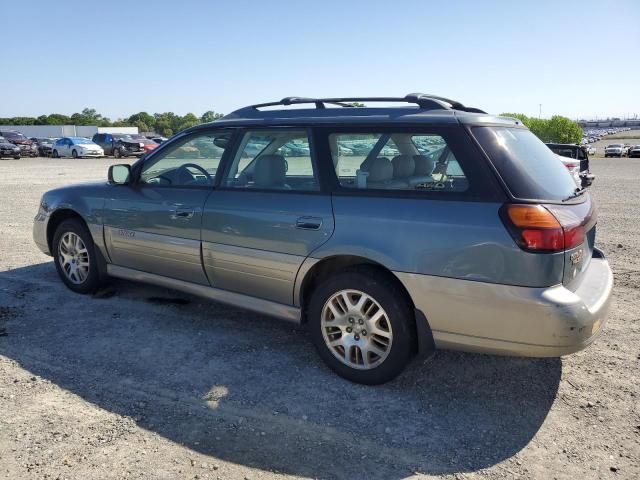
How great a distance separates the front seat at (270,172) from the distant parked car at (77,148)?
114ft

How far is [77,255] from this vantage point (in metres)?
5.20

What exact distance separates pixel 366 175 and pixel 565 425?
1.96m

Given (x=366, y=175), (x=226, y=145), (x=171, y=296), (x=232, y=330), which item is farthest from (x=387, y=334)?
(x=171, y=296)

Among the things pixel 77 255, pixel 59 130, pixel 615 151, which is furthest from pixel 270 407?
pixel 59 130

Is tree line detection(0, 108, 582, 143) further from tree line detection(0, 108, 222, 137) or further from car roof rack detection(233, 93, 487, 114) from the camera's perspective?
car roof rack detection(233, 93, 487, 114)

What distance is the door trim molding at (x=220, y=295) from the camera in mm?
3805

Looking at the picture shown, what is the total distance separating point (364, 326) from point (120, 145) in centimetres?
3677

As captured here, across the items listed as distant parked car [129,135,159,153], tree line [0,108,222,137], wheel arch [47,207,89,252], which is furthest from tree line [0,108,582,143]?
wheel arch [47,207,89,252]

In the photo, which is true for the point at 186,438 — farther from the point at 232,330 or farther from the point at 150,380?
the point at 232,330

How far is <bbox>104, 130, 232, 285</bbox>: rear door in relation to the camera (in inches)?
167

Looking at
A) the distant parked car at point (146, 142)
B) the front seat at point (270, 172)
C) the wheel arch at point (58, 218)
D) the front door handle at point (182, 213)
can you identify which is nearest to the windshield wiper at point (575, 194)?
the front seat at point (270, 172)

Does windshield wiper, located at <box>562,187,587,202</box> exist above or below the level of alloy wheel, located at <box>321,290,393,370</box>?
above

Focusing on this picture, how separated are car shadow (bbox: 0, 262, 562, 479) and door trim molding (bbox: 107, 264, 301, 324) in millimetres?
330

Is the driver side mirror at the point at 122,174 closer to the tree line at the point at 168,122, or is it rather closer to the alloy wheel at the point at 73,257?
the alloy wheel at the point at 73,257
